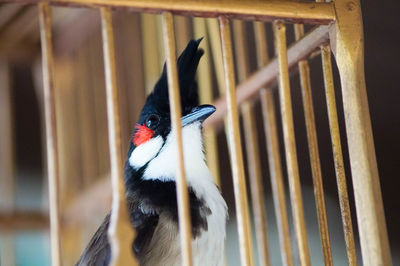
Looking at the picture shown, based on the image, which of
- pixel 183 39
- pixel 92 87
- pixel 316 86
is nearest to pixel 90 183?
pixel 92 87

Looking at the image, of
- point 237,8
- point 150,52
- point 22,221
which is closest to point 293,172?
point 237,8

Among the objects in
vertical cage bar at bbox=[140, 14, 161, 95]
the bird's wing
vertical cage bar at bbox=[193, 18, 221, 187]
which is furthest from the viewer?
vertical cage bar at bbox=[140, 14, 161, 95]

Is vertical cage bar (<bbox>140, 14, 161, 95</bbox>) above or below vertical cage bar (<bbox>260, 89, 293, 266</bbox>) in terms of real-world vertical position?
above

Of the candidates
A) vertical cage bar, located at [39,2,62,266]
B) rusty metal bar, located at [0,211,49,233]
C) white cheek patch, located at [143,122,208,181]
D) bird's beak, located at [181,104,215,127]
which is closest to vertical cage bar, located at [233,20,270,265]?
white cheek patch, located at [143,122,208,181]

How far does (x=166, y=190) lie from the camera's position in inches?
44.5

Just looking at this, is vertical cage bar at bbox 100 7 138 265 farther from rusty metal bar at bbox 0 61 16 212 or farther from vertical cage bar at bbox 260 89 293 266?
rusty metal bar at bbox 0 61 16 212

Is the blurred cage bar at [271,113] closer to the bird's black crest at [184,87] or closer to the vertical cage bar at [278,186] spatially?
the vertical cage bar at [278,186]

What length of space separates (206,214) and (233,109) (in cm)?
36

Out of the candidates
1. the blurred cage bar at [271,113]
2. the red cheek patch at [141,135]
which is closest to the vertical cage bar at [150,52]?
the red cheek patch at [141,135]

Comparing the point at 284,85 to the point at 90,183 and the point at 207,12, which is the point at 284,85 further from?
the point at 90,183

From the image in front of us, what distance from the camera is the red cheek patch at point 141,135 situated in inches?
50.6

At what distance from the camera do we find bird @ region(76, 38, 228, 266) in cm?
105

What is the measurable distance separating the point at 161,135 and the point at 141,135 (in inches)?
2.5

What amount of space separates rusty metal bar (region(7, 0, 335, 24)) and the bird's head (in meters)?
0.37
